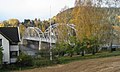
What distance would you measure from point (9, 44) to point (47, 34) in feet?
196

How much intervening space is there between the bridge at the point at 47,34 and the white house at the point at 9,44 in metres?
11.8

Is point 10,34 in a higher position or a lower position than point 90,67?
higher

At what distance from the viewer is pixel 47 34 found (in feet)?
365

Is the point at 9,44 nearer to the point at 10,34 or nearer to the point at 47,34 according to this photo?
the point at 10,34

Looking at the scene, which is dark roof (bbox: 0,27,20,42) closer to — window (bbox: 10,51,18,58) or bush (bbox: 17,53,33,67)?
window (bbox: 10,51,18,58)

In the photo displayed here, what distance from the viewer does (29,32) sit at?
13588 cm

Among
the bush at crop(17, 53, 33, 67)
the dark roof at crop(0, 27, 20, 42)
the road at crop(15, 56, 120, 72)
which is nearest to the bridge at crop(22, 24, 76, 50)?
the dark roof at crop(0, 27, 20, 42)

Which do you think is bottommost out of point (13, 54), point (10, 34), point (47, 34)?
point (13, 54)

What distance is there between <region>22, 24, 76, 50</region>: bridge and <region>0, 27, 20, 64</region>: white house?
1176 cm

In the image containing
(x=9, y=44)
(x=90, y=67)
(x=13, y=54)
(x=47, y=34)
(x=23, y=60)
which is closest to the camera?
(x=90, y=67)

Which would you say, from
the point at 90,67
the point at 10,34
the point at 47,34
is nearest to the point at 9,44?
the point at 10,34

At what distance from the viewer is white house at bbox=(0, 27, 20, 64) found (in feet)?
167

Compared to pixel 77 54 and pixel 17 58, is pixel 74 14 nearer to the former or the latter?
pixel 77 54

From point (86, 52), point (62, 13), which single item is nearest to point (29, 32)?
point (62, 13)
